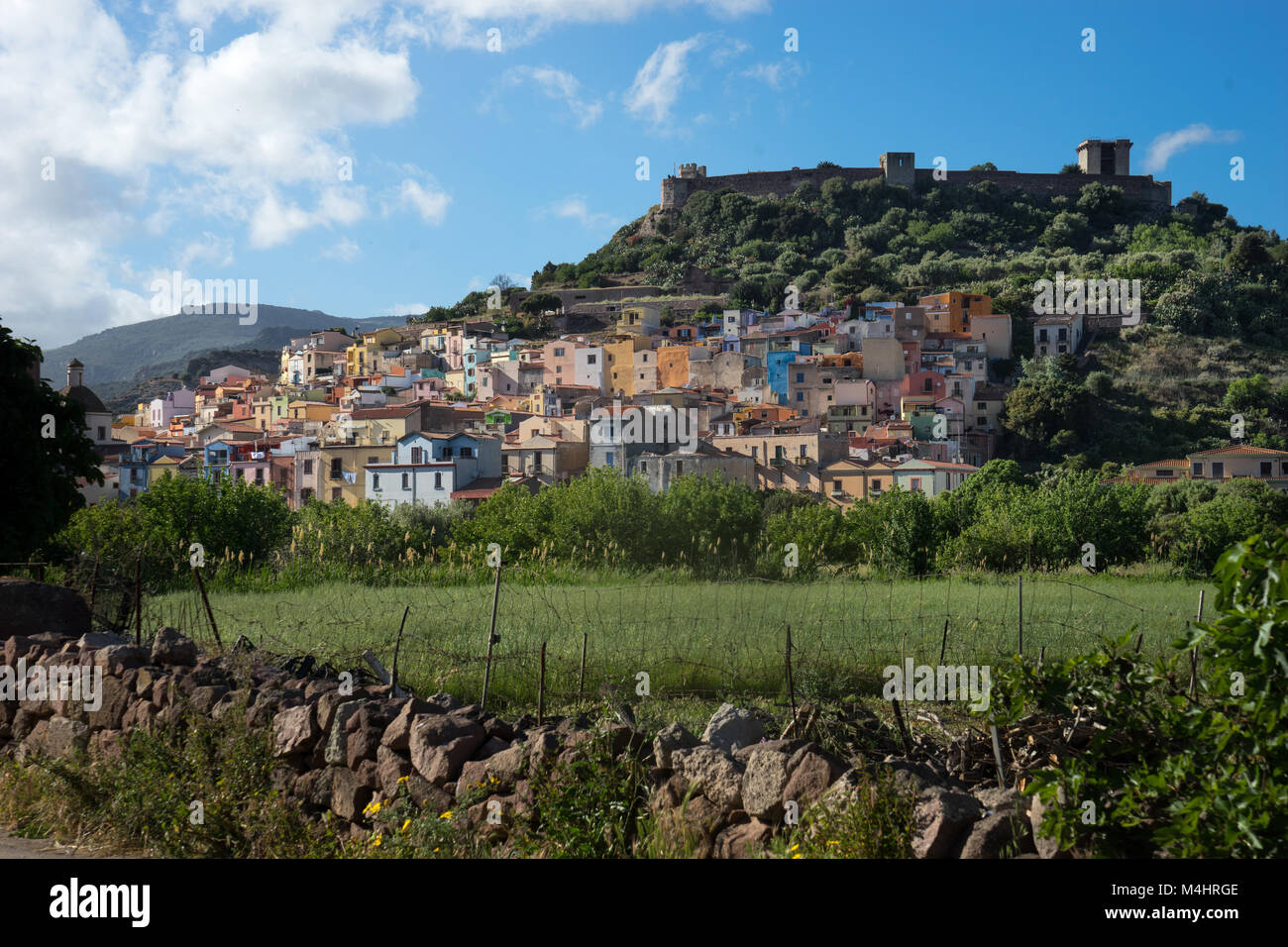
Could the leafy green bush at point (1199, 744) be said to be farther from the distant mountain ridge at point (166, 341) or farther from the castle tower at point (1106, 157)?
the distant mountain ridge at point (166, 341)

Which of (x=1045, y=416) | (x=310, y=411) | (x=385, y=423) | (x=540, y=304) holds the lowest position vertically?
(x=385, y=423)

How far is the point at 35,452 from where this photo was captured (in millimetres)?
13188

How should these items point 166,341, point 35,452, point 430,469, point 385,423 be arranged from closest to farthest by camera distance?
point 35,452 → point 430,469 → point 385,423 → point 166,341

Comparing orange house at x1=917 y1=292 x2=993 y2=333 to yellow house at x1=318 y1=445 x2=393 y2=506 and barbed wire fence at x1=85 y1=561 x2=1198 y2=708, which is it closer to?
yellow house at x1=318 y1=445 x2=393 y2=506

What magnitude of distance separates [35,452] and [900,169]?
11346 cm

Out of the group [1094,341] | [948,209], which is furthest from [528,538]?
[948,209]

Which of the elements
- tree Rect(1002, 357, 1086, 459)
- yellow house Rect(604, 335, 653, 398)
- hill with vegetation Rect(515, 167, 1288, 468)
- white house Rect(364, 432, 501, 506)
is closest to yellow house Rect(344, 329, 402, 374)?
hill with vegetation Rect(515, 167, 1288, 468)

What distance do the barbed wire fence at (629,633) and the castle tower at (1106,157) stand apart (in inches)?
4602

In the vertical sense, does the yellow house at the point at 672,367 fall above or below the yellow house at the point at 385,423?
above

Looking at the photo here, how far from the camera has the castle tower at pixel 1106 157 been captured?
120 m

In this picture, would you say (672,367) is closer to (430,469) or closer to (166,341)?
(430,469)

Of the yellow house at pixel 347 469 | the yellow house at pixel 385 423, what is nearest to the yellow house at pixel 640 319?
the yellow house at pixel 385 423

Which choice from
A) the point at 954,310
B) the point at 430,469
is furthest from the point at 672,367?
the point at 430,469
